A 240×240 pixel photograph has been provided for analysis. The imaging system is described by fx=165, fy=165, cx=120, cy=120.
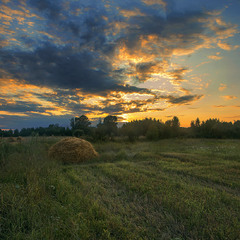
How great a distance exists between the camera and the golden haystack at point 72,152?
35.5ft

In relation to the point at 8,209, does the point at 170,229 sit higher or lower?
lower

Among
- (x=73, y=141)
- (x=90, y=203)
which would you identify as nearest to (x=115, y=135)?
(x=73, y=141)

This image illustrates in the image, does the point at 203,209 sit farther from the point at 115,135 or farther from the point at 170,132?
the point at 170,132

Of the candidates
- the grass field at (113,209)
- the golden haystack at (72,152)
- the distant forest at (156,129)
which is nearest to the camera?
the grass field at (113,209)

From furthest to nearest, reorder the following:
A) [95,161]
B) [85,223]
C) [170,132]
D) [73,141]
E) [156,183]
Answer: [170,132] → [73,141] → [95,161] → [156,183] → [85,223]

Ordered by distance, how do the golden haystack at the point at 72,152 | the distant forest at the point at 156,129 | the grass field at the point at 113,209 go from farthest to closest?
the distant forest at the point at 156,129, the golden haystack at the point at 72,152, the grass field at the point at 113,209

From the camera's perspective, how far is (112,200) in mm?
4273

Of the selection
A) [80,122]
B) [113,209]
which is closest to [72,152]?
[113,209]

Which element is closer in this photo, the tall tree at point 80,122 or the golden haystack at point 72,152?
the golden haystack at point 72,152

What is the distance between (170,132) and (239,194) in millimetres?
24343

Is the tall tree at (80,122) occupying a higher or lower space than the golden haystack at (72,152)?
higher

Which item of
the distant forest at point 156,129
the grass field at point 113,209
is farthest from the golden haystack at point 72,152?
the distant forest at point 156,129

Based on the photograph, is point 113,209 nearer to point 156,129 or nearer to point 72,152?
point 72,152

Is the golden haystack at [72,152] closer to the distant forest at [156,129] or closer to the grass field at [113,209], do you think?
the grass field at [113,209]
